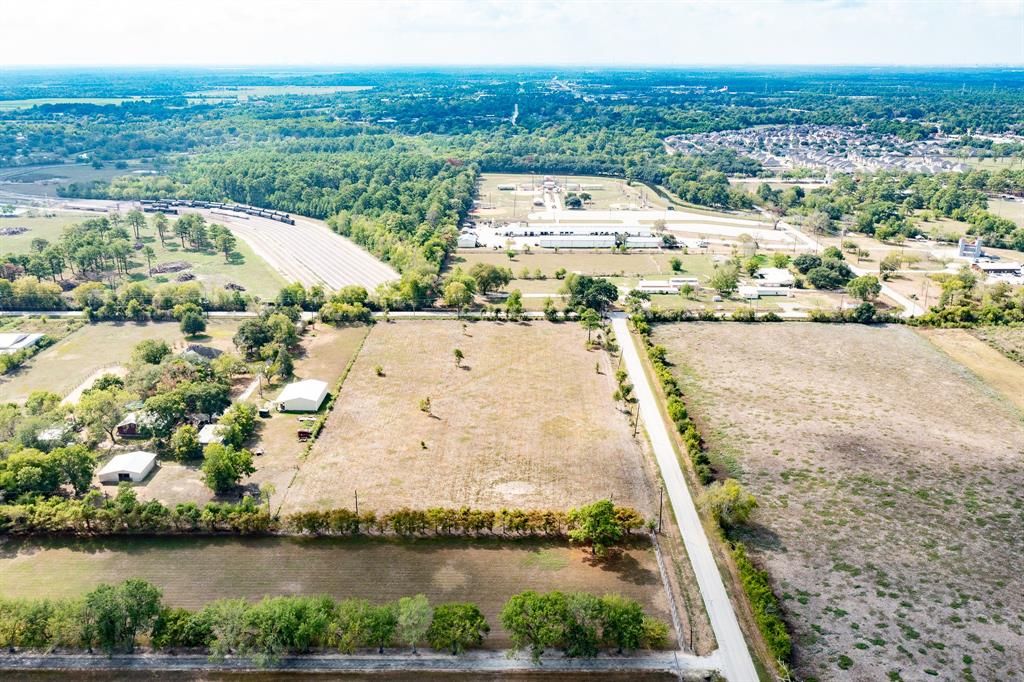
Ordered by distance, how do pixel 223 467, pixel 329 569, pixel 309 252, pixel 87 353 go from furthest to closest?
pixel 309 252, pixel 87 353, pixel 223 467, pixel 329 569

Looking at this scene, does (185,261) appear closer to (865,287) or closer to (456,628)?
(456,628)

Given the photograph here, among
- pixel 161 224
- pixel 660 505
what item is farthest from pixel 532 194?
pixel 660 505

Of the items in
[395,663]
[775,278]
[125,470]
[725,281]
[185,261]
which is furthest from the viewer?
[185,261]

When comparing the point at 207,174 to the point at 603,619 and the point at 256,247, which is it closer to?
the point at 256,247

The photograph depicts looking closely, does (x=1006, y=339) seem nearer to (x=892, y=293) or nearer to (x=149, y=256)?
(x=892, y=293)

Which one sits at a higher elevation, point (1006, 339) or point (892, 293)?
point (892, 293)

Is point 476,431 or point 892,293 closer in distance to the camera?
point 476,431

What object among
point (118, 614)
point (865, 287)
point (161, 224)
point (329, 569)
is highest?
point (161, 224)

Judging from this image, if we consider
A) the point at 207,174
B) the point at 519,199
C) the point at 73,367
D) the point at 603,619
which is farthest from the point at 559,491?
the point at 207,174
